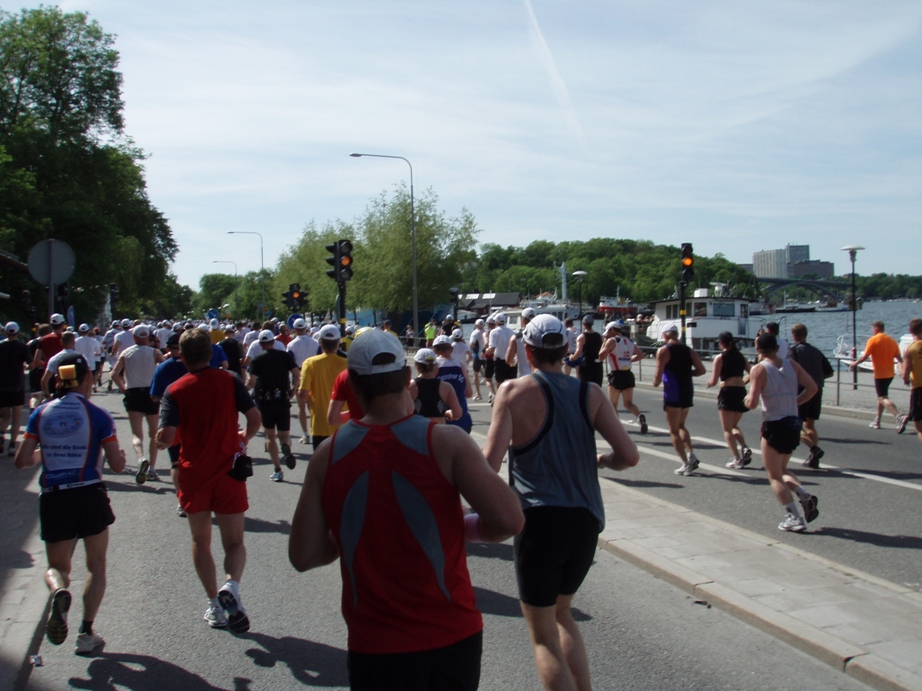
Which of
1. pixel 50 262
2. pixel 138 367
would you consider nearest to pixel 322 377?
pixel 138 367

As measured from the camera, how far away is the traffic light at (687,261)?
20016 mm

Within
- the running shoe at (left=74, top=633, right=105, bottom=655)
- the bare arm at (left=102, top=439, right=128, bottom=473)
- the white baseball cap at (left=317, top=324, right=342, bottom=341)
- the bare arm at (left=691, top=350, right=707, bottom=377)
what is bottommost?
the running shoe at (left=74, top=633, right=105, bottom=655)

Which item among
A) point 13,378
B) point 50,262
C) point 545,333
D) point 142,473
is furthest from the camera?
point 13,378

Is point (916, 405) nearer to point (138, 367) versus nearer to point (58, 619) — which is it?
point (138, 367)

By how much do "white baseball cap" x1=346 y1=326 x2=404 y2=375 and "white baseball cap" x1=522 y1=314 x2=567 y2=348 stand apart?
4.50 ft

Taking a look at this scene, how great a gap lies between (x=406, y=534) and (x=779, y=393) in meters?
5.71

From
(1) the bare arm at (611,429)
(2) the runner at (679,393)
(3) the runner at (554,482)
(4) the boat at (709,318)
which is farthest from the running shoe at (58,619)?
(4) the boat at (709,318)

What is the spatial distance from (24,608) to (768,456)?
18.8 ft

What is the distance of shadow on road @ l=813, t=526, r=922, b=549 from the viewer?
693 cm

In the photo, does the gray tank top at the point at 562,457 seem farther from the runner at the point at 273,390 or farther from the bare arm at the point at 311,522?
the runner at the point at 273,390

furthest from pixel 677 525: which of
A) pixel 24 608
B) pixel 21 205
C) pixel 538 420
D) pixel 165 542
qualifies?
pixel 21 205

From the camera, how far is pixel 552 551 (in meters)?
3.53

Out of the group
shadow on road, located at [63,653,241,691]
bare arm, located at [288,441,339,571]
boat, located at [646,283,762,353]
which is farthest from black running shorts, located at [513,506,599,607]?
boat, located at [646,283,762,353]

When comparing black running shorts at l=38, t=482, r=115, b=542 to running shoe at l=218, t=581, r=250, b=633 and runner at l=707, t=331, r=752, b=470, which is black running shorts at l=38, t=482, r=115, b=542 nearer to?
running shoe at l=218, t=581, r=250, b=633
